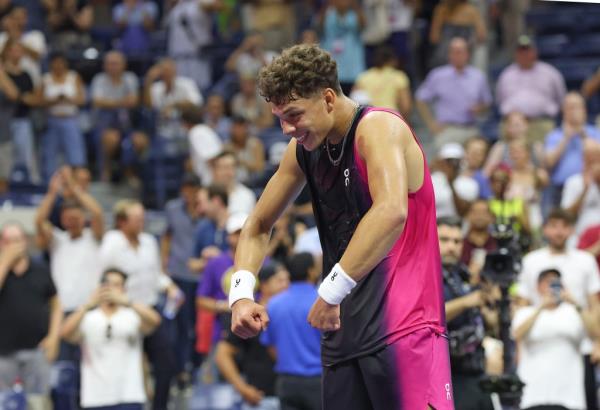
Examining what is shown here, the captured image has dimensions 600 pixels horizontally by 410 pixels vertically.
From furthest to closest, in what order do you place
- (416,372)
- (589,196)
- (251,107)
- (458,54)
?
1. (251,107)
2. (458,54)
3. (589,196)
4. (416,372)

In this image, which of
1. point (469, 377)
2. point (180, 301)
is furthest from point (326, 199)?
point (180, 301)

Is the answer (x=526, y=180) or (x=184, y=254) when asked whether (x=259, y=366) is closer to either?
(x=184, y=254)

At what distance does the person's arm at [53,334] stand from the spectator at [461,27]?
6595 mm

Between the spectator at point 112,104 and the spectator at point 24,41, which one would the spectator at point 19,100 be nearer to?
the spectator at point 24,41

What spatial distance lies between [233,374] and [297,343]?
0.83 metres

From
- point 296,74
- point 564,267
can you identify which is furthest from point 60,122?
point 296,74

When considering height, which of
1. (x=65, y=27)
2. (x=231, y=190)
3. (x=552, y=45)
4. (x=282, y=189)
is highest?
(x=65, y=27)

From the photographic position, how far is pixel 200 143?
15.6 m

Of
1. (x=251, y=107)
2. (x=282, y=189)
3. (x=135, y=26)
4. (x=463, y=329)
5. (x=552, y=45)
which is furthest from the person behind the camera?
(x=135, y=26)

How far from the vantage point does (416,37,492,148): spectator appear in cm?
1583

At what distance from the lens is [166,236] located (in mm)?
14273

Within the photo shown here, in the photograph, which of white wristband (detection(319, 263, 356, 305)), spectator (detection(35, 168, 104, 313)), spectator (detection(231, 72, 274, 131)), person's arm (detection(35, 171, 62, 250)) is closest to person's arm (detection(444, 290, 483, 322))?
white wristband (detection(319, 263, 356, 305))

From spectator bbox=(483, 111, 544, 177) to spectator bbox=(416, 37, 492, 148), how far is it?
123cm

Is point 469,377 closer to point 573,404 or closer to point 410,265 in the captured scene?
point 573,404
